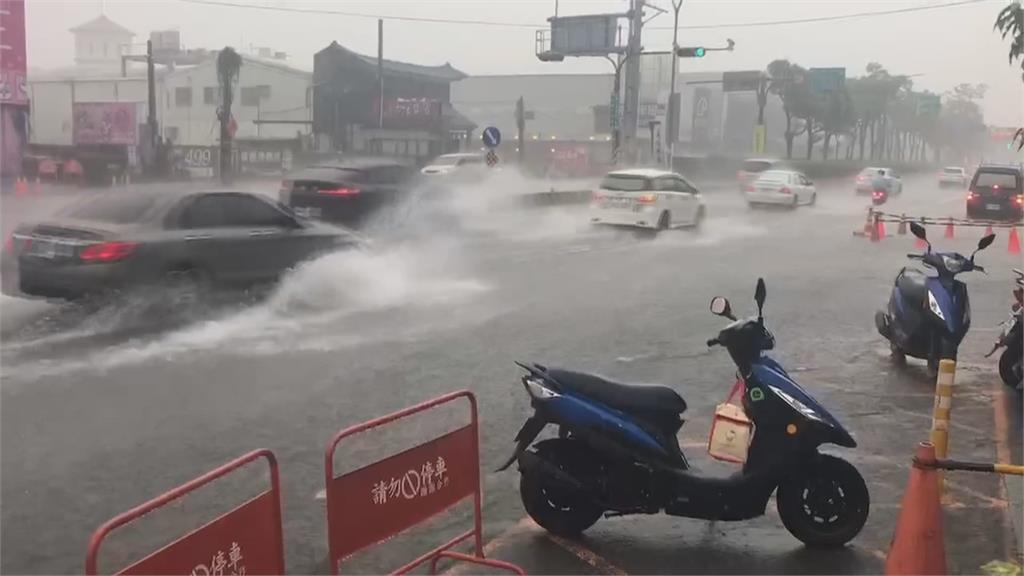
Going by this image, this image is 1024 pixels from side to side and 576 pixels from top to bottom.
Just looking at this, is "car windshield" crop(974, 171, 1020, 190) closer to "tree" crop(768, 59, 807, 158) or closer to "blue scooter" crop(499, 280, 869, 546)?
"blue scooter" crop(499, 280, 869, 546)

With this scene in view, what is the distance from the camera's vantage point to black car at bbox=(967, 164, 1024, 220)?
2733 cm

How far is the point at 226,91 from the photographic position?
3084 cm

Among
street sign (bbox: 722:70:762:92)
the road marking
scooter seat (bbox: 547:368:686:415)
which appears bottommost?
the road marking

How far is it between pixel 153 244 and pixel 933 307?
23.9 ft

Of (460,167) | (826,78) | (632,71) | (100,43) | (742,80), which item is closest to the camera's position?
(100,43)

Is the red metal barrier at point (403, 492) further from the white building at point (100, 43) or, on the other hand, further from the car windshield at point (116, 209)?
the white building at point (100, 43)

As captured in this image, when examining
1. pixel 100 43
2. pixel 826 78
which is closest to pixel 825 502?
pixel 100 43

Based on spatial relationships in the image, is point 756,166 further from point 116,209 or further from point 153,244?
point 153,244

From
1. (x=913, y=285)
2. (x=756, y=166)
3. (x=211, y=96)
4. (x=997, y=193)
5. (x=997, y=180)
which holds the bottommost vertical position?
(x=913, y=285)

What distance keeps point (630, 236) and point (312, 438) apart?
15653mm

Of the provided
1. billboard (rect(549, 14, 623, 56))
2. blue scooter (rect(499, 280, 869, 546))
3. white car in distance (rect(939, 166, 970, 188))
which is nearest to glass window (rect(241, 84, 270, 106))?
billboard (rect(549, 14, 623, 56))

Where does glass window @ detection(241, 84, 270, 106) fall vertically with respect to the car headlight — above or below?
above

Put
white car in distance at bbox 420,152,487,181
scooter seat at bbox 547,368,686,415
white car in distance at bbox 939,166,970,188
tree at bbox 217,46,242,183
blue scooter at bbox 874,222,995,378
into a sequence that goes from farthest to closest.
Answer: white car in distance at bbox 939,166,970,188 < white car in distance at bbox 420,152,487,181 < tree at bbox 217,46,242,183 < blue scooter at bbox 874,222,995,378 < scooter seat at bbox 547,368,686,415

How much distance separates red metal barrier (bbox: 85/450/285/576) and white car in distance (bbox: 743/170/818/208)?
3071 centimetres
